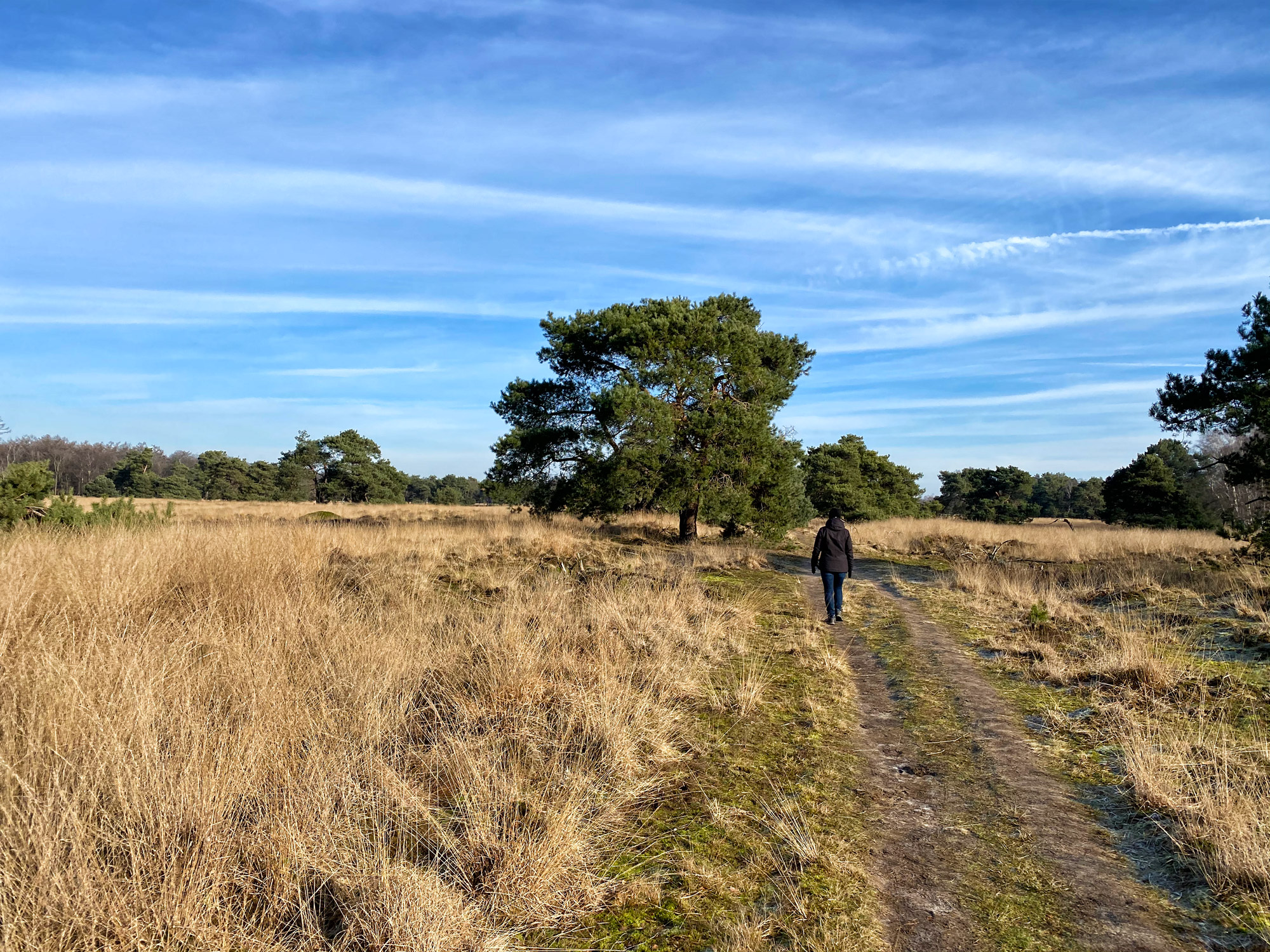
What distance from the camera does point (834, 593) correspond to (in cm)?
1105

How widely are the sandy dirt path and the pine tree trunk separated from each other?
14072 millimetres

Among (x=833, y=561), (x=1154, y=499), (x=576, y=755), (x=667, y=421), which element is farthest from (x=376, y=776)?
(x=1154, y=499)

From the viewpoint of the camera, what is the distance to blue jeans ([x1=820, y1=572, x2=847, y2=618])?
11023 mm

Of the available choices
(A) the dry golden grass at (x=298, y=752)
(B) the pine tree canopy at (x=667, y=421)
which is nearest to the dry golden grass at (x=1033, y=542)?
(B) the pine tree canopy at (x=667, y=421)

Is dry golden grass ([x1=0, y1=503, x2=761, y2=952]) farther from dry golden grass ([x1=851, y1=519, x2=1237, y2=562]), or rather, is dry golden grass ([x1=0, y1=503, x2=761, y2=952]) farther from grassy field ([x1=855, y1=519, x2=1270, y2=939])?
dry golden grass ([x1=851, y1=519, x2=1237, y2=562])

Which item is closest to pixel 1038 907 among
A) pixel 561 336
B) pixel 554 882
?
pixel 554 882

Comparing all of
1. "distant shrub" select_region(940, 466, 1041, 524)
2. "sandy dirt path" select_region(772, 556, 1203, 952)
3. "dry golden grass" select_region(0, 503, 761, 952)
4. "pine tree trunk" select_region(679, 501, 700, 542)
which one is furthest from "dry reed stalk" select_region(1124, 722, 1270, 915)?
"distant shrub" select_region(940, 466, 1041, 524)

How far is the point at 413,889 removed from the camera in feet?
8.81

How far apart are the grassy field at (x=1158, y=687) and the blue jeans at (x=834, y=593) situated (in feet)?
6.26

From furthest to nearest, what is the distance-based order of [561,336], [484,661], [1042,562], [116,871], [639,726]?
[561,336]
[1042,562]
[484,661]
[639,726]
[116,871]

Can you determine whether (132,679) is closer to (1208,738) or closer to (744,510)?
(1208,738)

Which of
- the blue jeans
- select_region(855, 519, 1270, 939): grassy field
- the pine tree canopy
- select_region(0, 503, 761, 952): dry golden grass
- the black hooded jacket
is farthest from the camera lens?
the pine tree canopy

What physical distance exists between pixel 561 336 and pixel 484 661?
18.1 meters

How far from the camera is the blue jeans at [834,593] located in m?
11.0
